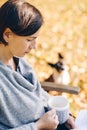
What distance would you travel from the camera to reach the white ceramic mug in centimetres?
210

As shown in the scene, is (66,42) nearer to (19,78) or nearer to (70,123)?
(70,123)

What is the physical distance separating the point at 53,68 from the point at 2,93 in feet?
7.60

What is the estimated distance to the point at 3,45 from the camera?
1954 mm

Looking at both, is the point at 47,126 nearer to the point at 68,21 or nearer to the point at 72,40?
the point at 72,40

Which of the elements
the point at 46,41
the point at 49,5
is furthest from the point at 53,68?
the point at 49,5

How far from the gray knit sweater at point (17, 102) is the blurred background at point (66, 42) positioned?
1.64 meters

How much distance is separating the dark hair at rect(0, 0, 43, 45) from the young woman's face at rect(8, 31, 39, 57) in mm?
32

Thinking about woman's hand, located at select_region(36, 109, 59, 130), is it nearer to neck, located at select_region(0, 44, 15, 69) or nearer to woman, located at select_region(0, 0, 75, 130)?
woman, located at select_region(0, 0, 75, 130)

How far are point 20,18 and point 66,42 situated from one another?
314 cm

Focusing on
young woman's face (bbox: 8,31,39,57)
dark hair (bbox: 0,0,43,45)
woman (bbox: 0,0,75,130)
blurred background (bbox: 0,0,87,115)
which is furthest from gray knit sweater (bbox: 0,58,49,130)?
blurred background (bbox: 0,0,87,115)

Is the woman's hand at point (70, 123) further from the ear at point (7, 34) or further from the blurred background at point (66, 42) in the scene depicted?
the blurred background at point (66, 42)

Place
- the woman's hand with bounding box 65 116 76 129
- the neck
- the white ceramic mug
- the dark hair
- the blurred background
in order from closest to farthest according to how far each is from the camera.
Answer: the dark hair, the neck, the white ceramic mug, the woman's hand with bounding box 65 116 76 129, the blurred background

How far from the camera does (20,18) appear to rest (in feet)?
6.02

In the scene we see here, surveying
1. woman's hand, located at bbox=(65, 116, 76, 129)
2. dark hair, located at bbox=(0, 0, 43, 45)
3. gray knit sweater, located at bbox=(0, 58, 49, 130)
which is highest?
dark hair, located at bbox=(0, 0, 43, 45)
